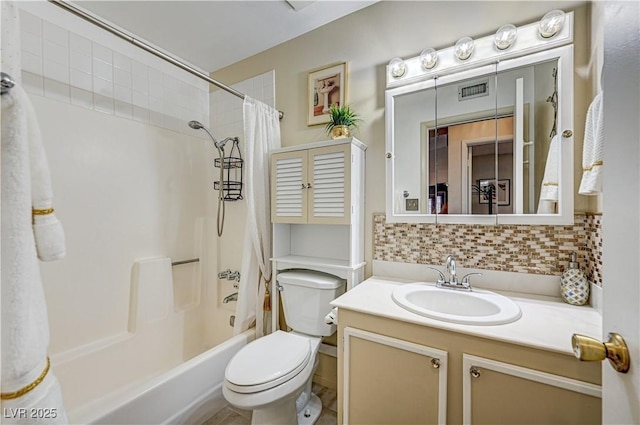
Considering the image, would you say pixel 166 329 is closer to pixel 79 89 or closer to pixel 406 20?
pixel 79 89

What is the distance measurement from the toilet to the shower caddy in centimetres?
88

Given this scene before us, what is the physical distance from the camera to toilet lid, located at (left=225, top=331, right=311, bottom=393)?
1.13 meters

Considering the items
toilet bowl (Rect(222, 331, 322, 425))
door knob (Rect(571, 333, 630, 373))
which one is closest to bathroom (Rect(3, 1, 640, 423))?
toilet bowl (Rect(222, 331, 322, 425))

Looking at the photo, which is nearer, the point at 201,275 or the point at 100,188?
the point at 100,188

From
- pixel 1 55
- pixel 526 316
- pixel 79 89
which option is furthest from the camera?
pixel 79 89

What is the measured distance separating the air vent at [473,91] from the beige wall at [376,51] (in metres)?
0.27

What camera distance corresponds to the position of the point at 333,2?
1601mm

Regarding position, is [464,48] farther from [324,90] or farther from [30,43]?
[30,43]

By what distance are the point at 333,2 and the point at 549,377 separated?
82.3 inches

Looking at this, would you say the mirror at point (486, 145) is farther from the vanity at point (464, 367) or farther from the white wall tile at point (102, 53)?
the white wall tile at point (102, 53)

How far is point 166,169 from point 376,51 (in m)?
1.76

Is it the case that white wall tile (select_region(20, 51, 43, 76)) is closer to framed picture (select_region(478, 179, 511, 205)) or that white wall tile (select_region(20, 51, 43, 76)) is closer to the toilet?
the toilet

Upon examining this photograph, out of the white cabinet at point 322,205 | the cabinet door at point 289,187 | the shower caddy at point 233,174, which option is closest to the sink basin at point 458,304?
the white cabinet at point 322,205

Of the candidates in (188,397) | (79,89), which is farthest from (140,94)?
(188,397)
